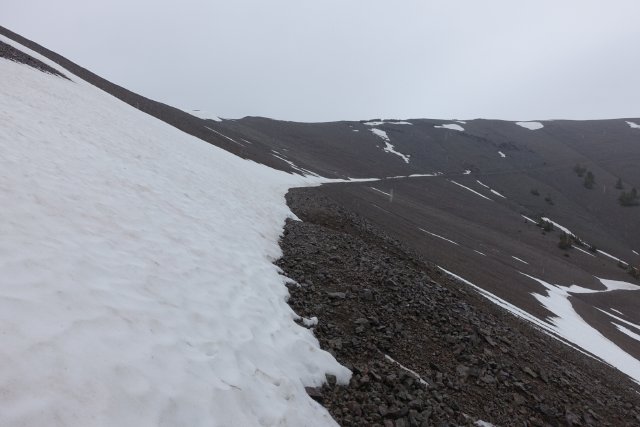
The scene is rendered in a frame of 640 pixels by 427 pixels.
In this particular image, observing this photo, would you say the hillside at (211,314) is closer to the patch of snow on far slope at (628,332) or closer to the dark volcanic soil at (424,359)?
the dark volcanic soil at (424,359)

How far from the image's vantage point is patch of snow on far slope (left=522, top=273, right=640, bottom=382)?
19188 millimetres

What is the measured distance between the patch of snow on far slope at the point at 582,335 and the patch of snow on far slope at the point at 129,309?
17938mm

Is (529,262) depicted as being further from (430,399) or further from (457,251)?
(430,399)

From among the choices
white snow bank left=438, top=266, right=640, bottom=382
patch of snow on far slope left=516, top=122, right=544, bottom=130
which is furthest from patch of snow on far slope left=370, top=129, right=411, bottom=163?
white snow bank left=438, top=266, right=640, bottom=382

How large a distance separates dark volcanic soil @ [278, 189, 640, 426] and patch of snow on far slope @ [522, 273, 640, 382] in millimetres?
7337

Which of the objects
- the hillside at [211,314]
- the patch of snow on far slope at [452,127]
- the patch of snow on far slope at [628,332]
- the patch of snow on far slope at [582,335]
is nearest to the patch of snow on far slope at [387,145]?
the patch of snow on far slope at [452,127]

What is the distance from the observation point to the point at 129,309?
5.35m

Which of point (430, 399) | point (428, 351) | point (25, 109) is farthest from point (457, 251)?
point (25, 109)

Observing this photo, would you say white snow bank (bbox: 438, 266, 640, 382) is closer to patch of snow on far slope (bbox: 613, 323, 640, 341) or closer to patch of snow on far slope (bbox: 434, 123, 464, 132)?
patch of snow on far slope (bbox: 613, 323, 640, 341)

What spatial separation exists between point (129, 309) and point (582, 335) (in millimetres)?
24802

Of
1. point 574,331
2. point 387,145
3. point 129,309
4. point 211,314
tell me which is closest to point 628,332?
point 574,331

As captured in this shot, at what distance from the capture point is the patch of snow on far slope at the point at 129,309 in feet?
12.7

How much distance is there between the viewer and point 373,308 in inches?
369

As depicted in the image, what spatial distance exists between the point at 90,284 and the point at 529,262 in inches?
1755
